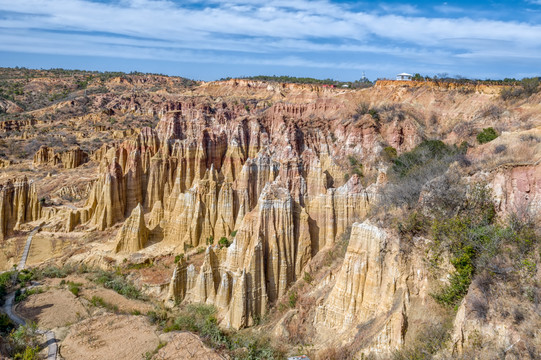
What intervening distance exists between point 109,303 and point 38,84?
121074 mm

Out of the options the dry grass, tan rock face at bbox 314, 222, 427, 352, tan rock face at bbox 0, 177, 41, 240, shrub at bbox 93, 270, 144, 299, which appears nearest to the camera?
tan rock face at bbox 314, 222, 427, 352

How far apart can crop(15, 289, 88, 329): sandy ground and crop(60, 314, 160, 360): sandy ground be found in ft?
4.18

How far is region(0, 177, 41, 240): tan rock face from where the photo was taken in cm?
3266

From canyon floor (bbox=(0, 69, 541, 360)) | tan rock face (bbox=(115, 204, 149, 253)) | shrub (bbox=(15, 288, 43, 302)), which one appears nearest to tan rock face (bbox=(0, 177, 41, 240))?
canyon floor (bbox=(0, 69, 541, 360))

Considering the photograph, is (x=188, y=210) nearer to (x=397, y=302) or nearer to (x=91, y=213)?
(x=91, y=213)

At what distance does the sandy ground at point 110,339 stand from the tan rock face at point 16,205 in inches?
769

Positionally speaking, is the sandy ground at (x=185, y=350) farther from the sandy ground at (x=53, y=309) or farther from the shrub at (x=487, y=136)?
the shrub at (x=487, y=136)

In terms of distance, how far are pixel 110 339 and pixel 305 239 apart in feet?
37.2

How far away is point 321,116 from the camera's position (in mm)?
40438

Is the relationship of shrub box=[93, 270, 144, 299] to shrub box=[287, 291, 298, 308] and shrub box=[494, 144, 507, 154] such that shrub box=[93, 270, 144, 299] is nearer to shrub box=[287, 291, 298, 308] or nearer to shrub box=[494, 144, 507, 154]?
shrub box=[287, 291, 298, 308]

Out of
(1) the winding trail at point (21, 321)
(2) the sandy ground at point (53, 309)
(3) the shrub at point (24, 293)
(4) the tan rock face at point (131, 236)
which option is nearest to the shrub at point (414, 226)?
(1) the winding trail at point (21, 321)

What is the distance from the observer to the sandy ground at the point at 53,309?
64.7ft

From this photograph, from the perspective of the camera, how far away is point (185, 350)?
16219 mm

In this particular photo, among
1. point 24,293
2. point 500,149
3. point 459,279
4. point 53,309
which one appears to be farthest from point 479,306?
point 24,293
